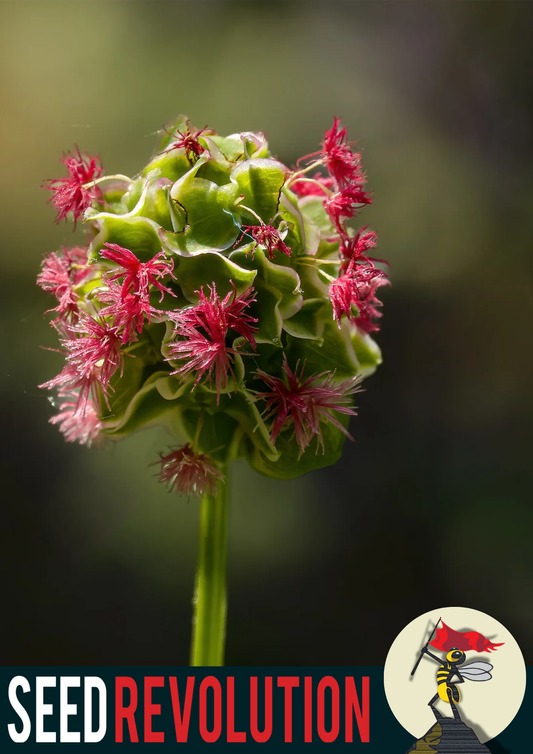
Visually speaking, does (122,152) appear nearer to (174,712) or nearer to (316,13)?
A: (316,13)

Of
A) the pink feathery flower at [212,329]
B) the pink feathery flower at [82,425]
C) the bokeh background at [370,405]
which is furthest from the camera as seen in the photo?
the bokeh background at [370,405]

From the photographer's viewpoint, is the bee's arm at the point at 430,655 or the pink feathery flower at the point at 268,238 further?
the bee's arm at the point at 430,655

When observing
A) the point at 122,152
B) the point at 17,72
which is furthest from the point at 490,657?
the point at 17,72

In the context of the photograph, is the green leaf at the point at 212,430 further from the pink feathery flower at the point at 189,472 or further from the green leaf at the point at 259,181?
the green leaf at the point at 259,181

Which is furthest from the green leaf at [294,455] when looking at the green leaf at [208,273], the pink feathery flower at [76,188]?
the pink feathery flower at [76,188]

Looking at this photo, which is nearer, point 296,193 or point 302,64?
point 296,193
